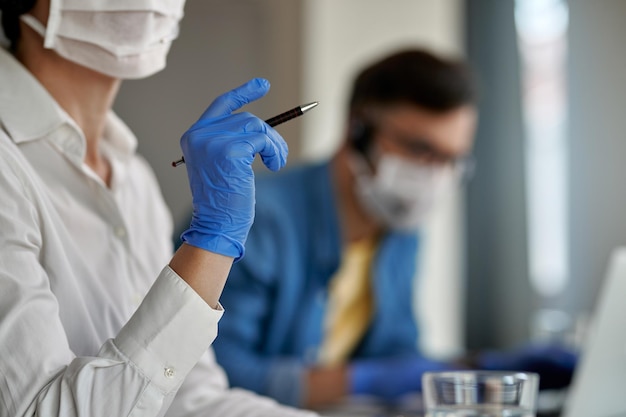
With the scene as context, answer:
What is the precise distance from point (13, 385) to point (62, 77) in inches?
17.0

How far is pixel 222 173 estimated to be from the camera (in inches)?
32.8

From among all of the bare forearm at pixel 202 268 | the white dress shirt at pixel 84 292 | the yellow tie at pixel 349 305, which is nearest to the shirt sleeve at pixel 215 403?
the white dress shirt at pixel 84 292

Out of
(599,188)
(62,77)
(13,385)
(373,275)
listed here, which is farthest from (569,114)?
(13,385)

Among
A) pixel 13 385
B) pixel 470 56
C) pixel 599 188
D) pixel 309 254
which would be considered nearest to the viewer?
pixel 13 385

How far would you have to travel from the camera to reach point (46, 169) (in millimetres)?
1028

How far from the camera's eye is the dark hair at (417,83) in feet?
7.17

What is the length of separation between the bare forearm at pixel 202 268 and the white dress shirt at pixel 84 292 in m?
0.01

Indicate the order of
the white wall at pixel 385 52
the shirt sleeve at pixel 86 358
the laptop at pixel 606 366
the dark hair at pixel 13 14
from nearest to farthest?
the shirt sleeve at pixel 86 358
the dark hair at pixel 13 14
the laptop at pixel 606 366
the white wall at pixel 385 52

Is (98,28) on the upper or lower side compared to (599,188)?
A: upper

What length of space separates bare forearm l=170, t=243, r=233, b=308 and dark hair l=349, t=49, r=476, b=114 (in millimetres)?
1425

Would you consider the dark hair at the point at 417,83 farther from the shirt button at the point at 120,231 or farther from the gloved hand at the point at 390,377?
the shirt button at the point at 120,231

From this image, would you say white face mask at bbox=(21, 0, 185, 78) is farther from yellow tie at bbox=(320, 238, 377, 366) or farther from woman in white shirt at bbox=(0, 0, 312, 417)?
yellow tie at bbox=(320, 238, 377, 366)

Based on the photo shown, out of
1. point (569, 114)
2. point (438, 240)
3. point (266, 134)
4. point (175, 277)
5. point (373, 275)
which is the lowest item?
point (438, 240)

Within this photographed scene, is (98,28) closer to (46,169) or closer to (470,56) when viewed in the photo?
(46,169)
